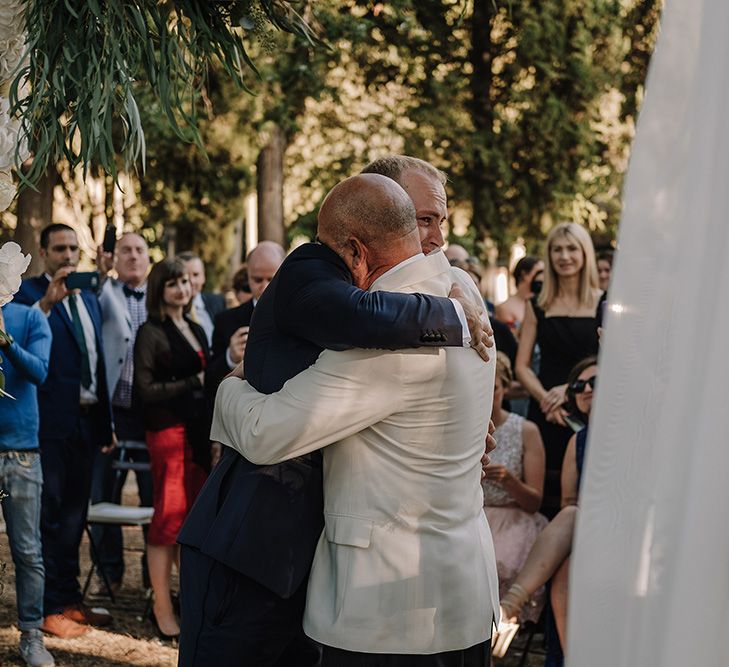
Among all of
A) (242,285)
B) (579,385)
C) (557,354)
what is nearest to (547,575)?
(579,385)

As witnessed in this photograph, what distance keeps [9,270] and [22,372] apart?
2154mm

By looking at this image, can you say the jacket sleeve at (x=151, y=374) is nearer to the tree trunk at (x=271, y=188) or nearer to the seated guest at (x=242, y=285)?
the seated guest at (x=242, y=285)

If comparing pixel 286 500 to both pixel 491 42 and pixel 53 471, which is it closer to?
pixel 53 471

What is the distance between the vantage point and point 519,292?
8750 mm

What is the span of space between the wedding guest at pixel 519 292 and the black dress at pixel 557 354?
4.66 feet

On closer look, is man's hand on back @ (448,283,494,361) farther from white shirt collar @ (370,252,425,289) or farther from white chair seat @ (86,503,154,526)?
white chair seat @ (86,503,154,526)

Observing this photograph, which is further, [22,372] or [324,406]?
[22,372]

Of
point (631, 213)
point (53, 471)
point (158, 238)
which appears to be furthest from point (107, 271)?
point (158, 238)

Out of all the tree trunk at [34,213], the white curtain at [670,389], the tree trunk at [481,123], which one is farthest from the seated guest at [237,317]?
the tree trunk at [481,123]

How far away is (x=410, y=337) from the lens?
279 centimetres

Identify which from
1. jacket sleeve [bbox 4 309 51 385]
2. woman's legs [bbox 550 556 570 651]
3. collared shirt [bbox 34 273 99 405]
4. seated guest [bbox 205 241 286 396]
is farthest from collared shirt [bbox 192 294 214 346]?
woman's legs [bbox 550 556 570 651]

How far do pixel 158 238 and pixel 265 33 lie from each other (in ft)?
39.3

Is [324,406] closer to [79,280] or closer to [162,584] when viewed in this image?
[79,280]

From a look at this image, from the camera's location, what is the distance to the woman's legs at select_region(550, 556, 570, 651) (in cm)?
517
